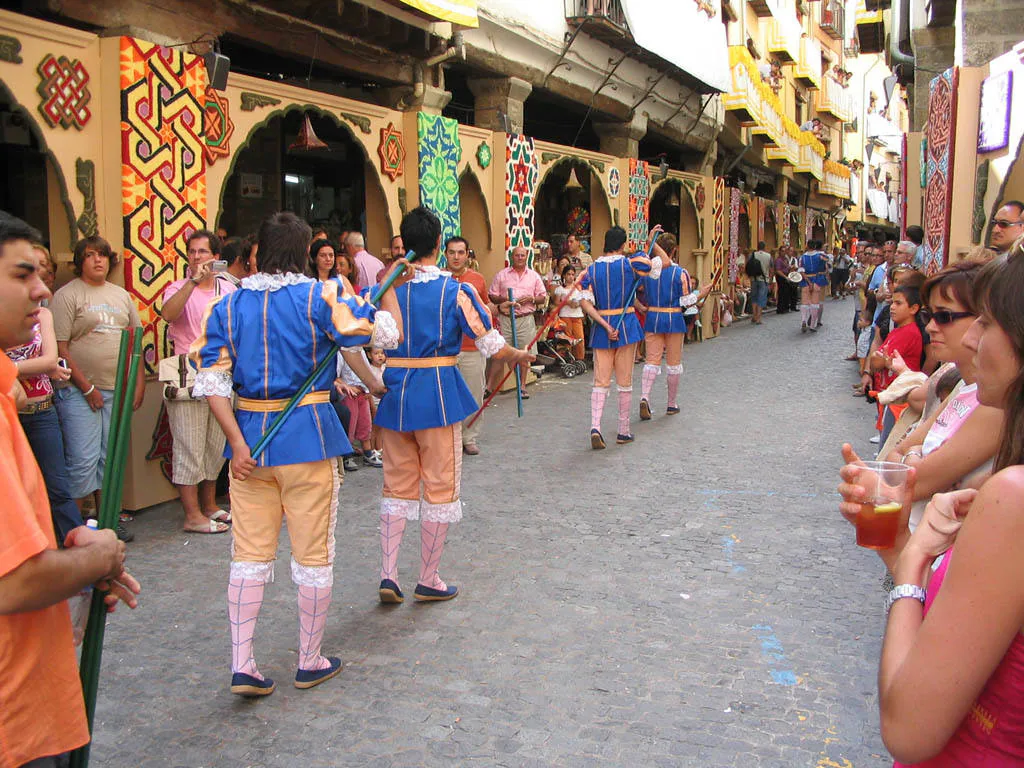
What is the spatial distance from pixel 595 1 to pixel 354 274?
768cm

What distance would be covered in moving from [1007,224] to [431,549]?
4.09m

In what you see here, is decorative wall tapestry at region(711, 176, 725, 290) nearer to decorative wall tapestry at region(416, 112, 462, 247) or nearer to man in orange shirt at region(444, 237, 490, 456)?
decorative wall tapestry at region(416, 112, 462, 247)

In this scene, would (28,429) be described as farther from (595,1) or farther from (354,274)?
(595,1)

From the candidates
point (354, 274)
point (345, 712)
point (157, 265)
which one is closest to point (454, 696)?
point (345, 712)

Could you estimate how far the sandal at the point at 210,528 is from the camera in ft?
19.6

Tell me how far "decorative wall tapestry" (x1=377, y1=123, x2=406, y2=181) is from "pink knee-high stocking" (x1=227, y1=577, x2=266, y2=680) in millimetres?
6261

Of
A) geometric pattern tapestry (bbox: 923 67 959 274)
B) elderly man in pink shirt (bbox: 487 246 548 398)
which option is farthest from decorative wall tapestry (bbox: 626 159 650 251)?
geometric pattern tapestry (bbox: 923 67 959 274)

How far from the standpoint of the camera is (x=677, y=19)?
51.9 ft

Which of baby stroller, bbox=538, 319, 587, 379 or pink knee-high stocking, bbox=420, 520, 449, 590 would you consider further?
baby stroller, bbox=538, 319, 587, 379

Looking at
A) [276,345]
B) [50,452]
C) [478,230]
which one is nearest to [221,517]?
[50,452]

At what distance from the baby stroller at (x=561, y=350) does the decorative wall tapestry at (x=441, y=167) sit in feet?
10.6

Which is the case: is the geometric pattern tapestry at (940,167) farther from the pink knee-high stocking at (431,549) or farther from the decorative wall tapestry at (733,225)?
the decorative wall tapestry at (733,225)

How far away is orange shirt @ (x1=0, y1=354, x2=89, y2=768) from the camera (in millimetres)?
1655

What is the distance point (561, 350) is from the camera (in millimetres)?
13539
